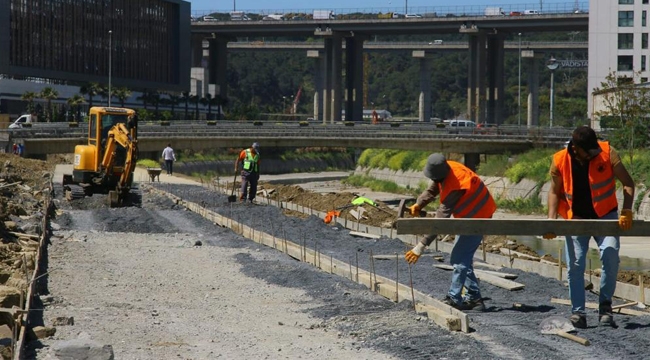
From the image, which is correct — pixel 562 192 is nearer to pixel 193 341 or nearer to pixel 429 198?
pixel 429 198

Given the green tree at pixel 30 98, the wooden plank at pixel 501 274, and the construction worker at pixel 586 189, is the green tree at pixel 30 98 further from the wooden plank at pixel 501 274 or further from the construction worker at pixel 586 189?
the construction worker at pixel 586 189

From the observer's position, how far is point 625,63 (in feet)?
275

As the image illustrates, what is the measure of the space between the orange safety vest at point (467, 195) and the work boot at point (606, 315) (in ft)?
5.09

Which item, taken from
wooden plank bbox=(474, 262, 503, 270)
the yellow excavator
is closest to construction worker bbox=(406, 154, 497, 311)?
wooden plank bbox=(474, 262, 503, 270)

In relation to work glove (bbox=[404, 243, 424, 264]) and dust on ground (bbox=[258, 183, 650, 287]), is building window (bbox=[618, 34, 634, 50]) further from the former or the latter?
work glove (bbox=[404, 243, 424, 264])

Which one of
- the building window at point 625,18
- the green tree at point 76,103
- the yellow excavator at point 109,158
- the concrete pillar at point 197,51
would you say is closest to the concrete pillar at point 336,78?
the concrete pillar at point 197,51

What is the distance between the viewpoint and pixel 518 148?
218 feet

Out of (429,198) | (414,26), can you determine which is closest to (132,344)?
(429,198)

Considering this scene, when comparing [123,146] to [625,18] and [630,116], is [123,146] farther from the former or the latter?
[625,18]

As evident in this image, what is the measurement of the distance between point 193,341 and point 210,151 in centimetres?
8588

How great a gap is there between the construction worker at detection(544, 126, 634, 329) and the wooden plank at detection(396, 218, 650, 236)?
41cm

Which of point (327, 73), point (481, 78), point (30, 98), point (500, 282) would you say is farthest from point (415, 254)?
point (327, 73)

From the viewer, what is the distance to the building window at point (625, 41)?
82938 millimetres

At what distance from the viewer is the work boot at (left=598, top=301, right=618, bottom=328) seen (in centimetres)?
1139
